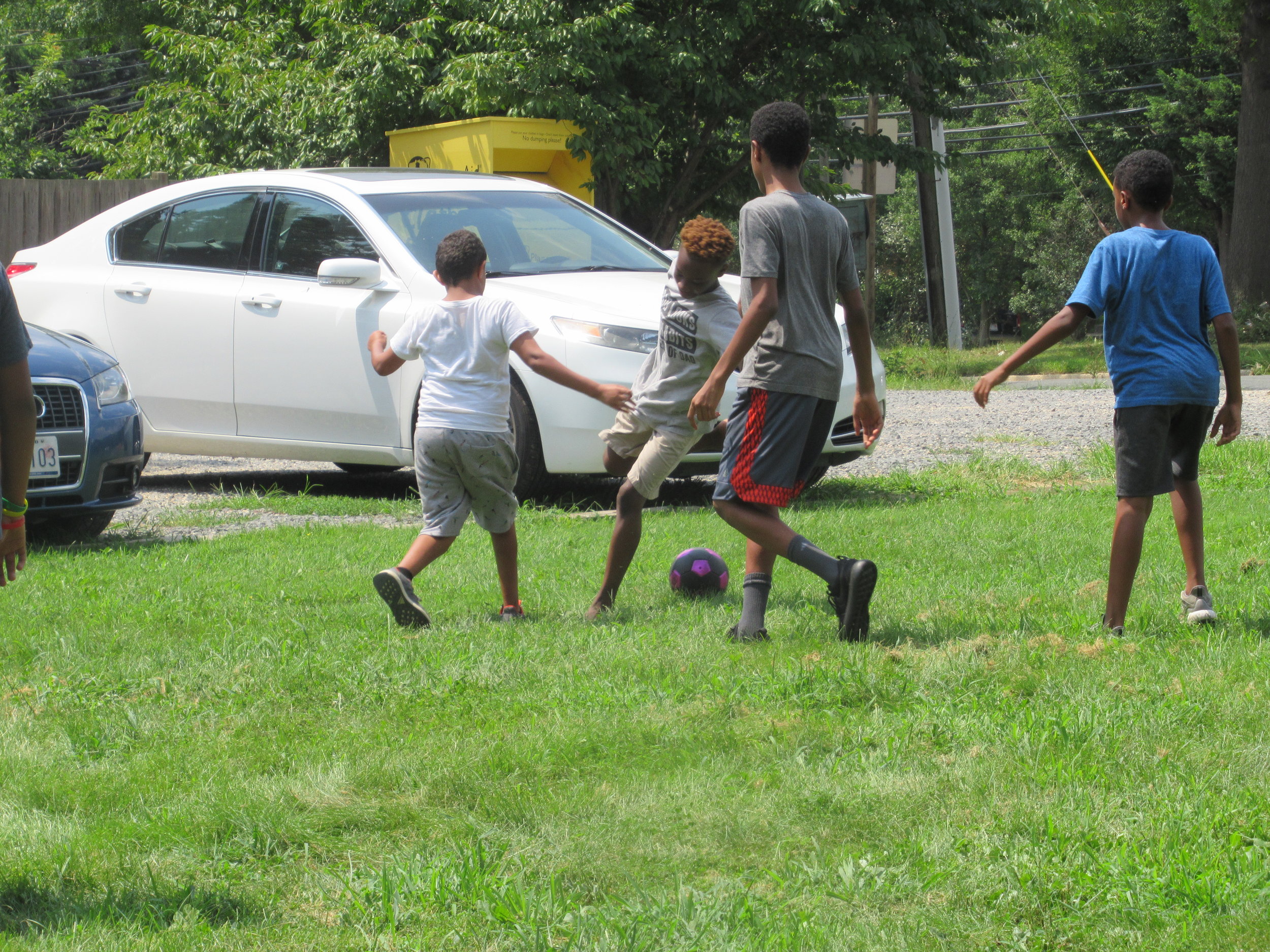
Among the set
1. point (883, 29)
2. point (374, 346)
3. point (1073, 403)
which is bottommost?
point (1073, 403)

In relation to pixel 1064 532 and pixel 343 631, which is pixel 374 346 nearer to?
pixel 343 631

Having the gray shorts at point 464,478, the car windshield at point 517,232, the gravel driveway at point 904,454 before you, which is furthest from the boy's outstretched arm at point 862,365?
the car windshield at point 517,232

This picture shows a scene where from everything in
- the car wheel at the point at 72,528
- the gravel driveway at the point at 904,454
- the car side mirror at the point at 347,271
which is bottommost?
the gravel driveway at the point at 904,454

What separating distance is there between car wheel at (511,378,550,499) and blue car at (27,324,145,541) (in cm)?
188

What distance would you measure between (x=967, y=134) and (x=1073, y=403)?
5306cm

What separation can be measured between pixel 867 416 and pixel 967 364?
646 inches

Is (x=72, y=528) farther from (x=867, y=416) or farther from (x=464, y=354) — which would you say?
(x=867, y=416)

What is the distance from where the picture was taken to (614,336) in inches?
286

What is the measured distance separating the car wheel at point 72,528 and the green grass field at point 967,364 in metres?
11.4

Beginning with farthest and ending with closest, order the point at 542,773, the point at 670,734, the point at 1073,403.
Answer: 1. the point at 1073,403
2. the point at 670,734
3. the point at 542,773

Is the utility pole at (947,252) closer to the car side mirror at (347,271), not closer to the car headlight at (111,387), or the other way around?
the car side mirror at (347,271)

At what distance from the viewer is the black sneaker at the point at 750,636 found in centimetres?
456

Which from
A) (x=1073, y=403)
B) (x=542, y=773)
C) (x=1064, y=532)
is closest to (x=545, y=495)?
(x=1064, y=532)

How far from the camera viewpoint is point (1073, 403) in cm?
1305
